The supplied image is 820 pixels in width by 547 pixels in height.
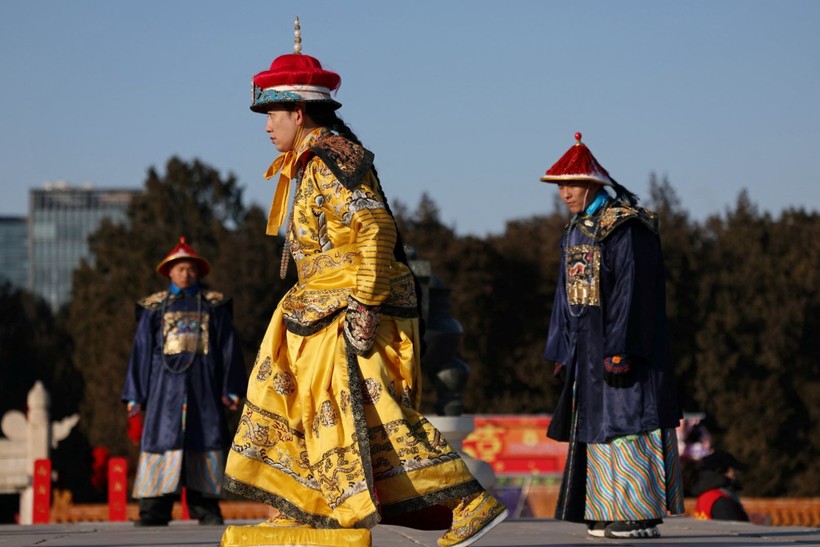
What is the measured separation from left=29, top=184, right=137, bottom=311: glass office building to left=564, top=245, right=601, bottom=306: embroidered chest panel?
453 feet

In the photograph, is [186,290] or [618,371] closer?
[618,371]

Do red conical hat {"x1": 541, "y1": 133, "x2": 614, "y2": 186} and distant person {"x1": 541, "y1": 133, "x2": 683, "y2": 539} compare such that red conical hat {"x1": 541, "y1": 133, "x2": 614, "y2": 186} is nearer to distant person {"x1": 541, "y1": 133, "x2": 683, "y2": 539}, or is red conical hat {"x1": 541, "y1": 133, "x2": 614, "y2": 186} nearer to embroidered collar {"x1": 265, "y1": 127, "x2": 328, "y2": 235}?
distant person {"x1": 541, "y1": 133, "x2": 683, "y2": 539}

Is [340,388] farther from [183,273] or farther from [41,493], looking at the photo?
[41,493]

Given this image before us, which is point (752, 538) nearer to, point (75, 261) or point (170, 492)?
point (170, 492)

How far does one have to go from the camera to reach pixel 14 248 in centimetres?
15700

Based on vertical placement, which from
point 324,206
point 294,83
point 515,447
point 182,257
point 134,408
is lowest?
point 515,447

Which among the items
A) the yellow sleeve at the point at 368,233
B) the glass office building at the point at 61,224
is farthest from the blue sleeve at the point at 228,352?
the glass office building at the point at 61,224

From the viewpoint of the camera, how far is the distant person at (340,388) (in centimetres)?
712

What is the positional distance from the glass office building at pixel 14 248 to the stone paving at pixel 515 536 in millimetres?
147179

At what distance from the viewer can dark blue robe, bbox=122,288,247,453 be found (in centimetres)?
1342

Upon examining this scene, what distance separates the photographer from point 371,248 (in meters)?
7.22

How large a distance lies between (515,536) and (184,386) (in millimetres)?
4543

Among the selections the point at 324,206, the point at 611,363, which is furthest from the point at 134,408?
the point at 324,206

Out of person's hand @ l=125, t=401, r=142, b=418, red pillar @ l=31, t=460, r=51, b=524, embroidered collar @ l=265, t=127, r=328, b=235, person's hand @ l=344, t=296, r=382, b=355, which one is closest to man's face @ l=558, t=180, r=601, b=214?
embroidered collar @ l=265, t=127, r=328, b=235
